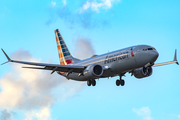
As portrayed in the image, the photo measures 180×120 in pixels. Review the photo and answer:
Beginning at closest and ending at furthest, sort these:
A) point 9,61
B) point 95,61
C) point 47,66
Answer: point 9,61 < point 47,66 < point 95,61

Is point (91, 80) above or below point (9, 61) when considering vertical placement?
below

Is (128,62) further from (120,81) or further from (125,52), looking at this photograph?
(120,81)

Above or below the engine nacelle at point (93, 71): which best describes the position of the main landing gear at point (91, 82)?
below

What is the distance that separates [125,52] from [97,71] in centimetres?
527

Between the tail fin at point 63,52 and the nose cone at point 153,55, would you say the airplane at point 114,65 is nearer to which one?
the nose cone at point 153,55

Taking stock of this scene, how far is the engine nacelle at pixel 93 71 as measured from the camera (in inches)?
1874

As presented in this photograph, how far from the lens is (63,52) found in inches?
2516

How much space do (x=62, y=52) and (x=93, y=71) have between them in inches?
700

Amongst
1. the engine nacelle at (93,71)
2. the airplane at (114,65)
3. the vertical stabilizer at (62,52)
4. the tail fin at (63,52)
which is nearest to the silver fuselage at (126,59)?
the airplane at (114,65)

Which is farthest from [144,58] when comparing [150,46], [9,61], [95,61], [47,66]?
[9,61]

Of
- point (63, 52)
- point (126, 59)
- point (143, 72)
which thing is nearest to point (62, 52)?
point (63, 52)

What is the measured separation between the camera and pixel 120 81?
5412 cm

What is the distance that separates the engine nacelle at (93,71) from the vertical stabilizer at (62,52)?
43.6 feet

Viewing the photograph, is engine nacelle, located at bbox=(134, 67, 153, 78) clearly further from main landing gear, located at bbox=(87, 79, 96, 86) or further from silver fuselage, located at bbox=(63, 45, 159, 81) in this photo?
main landing gear, located at bbox=(87, 79, 96, 86)
